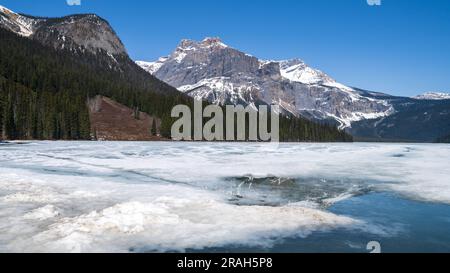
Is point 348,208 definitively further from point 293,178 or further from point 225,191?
point 293,178

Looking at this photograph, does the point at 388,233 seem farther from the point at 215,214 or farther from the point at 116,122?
the point at 116,122

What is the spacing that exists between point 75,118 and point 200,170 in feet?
359

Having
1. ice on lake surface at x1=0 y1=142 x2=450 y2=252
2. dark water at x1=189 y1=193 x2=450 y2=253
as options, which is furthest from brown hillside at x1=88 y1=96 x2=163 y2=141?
dark water at x1=189 y1=193 x2=450 y2=253

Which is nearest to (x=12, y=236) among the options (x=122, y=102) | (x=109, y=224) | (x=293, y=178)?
(x=109, y=224)

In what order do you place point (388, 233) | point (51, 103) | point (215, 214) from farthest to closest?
point (51, 103), point (215, 214), point (388, 233)

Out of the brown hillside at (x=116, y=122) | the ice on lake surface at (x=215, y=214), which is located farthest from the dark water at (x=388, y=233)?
the brown hillside at (x=116, y=122)

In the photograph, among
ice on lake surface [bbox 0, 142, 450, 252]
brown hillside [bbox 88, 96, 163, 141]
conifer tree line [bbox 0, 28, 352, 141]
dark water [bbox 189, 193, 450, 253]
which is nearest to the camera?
dark water [bbox 189, 193, 450, 253]

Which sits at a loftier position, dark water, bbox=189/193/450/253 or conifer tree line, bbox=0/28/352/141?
conifer tree line, bbox=0/28/352/141

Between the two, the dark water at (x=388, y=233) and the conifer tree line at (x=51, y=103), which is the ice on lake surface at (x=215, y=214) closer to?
the dark water at (x=388, y=233)

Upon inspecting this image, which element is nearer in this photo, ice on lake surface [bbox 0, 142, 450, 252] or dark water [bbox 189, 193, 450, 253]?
dark water [bbox 189, 193, 450, 253]

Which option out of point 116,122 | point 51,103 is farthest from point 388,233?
point 116,122

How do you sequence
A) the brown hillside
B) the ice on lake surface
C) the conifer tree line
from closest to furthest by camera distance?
the ice on lake surface < the conifer tree line < the brown hillside

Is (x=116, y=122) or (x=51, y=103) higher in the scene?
(x=51, y=103)

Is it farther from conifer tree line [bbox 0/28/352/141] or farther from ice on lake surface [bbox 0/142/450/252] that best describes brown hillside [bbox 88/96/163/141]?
ice on lake surface [bbox 0/142/450/252]
